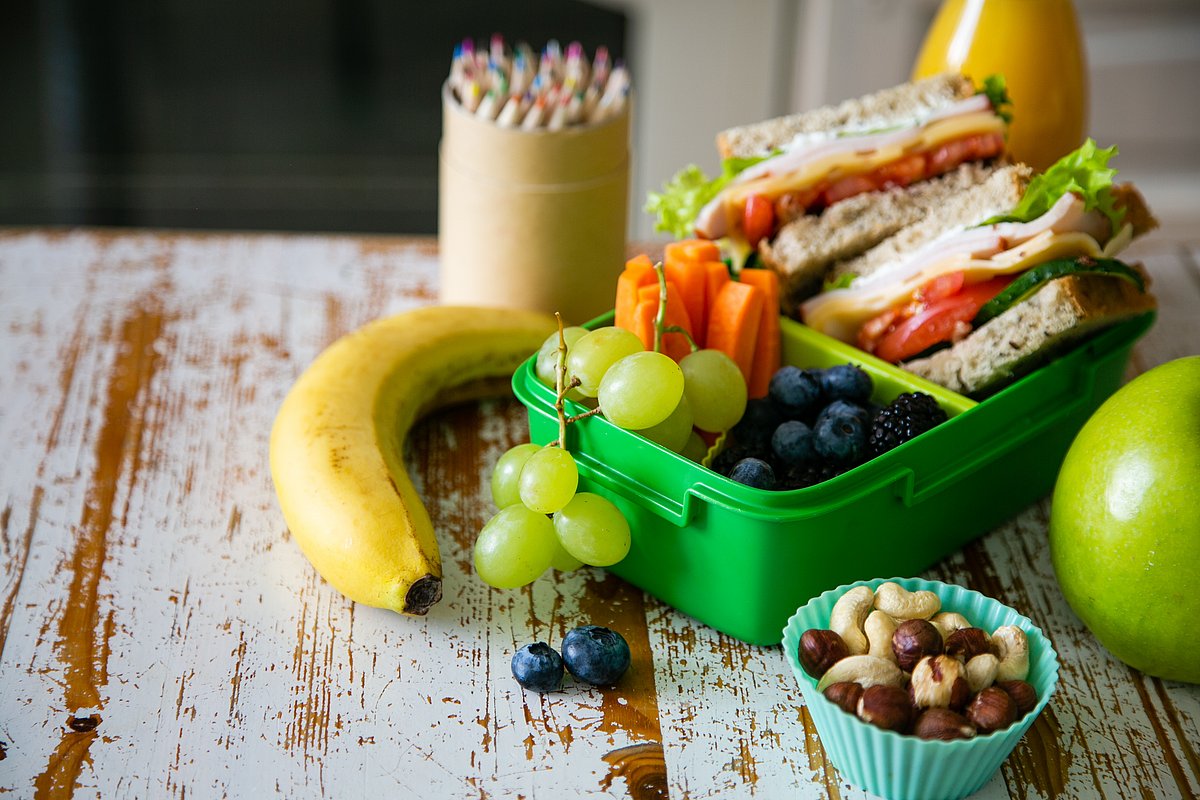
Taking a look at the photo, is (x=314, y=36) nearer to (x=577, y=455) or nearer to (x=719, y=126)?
(x=719, y=126)

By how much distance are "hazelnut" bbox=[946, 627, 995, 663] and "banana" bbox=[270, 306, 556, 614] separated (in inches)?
16.2

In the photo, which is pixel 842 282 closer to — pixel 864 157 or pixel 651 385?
pixel 864 157

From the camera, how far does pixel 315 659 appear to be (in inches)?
39.0

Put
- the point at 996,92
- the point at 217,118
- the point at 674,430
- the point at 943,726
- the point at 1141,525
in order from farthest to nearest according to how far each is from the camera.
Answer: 1. the point at 217,118
2. the point at 996,92
3. the point at 674,430
4. the point at 1141,525
5. the point at 943,726

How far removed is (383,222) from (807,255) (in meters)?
1.94

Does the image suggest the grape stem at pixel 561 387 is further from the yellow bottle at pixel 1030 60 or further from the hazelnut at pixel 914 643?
the yellow bottle at pixel 1030 60

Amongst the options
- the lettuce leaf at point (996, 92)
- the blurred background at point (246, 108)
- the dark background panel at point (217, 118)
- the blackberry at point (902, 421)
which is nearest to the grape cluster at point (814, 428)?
the blackberry at point (902, 421)

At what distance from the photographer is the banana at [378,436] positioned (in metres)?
1.00

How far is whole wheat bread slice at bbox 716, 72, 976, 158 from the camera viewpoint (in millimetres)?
1375

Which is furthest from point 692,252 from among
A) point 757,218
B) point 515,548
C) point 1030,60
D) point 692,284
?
point 1030,60

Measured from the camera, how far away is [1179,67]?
103 inches

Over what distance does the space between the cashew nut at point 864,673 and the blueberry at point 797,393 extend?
11.4 inches

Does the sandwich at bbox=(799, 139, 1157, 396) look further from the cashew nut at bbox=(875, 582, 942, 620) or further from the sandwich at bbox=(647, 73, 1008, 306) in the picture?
the cashew nut at bbox=(875, 582, 942, 620)

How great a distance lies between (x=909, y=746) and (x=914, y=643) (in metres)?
0.08
